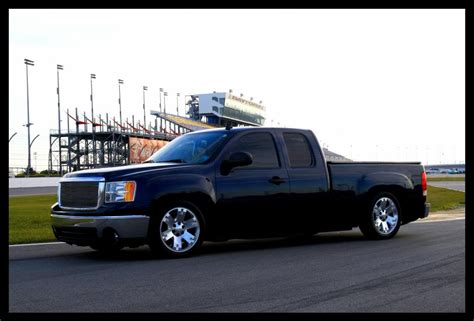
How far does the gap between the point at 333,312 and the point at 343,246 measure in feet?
15.9

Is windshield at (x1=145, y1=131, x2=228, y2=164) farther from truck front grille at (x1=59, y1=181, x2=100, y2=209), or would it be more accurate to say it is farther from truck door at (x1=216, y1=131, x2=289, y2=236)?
truck front grille at (x1=59, y1=181, x2=100, y2=209)

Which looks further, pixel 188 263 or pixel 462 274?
pixel 188 263

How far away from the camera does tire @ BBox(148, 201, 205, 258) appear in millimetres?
8594

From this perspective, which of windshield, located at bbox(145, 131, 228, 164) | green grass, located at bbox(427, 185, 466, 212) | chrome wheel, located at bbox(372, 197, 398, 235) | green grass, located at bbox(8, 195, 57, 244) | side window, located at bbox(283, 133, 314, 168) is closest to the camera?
windshield, located at bbox(145, 131, 228, 164)

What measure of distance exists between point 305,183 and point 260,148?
2.99ft

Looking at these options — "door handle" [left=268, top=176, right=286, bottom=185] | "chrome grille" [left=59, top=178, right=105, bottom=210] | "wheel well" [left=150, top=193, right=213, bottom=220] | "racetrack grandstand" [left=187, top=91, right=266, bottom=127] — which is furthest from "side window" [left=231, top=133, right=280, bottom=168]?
"racetrack grandstand" [left=187, top=91, right=266, bottom=127]

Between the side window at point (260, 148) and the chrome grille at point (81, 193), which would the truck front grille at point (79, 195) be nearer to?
the chrome grille at point (81, 193)

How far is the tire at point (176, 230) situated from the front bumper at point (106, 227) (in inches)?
6.0

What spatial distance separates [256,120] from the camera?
120m

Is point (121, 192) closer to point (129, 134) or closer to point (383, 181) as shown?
point (383, 181)

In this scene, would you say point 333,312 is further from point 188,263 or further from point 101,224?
point 101,224
